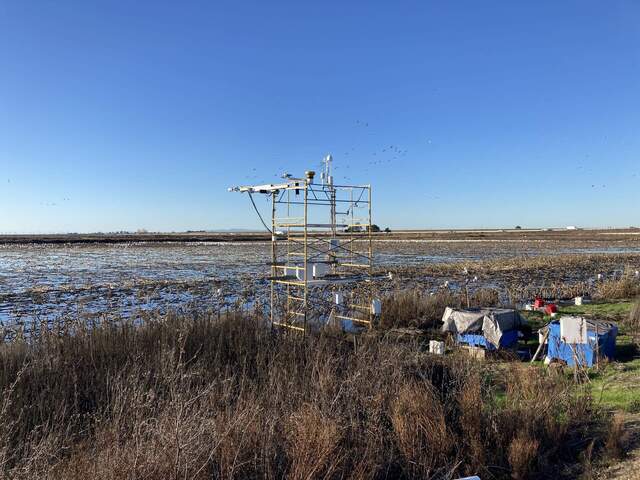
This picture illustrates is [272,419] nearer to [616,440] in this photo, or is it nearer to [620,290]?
[616,440]

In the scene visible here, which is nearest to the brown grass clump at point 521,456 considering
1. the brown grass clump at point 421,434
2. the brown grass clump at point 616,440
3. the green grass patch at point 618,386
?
the brown grass clump at point 421,434

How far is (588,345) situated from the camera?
9.37 metres

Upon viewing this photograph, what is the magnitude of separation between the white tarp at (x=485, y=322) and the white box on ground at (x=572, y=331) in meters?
1.53

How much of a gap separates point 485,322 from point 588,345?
2.01m

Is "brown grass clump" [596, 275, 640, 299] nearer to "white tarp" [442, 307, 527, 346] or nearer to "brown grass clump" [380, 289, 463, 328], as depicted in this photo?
"brown grass clump" [380, 289, 463, 328]

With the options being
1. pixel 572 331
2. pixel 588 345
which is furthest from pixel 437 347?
pixel 588 345

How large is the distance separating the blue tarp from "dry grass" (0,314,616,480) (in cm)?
217

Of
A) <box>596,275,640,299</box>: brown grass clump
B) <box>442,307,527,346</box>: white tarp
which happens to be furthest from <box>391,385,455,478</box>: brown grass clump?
<box>596,275,640,299</box>: brown grass clump

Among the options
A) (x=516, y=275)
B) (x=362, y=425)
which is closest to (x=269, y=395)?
(x=362, y=425)

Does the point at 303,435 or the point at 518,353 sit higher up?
the point at 303,435

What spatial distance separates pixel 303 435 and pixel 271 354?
326 cm

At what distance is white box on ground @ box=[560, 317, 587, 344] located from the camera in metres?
8.95

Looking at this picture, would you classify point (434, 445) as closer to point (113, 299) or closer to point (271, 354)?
point (271, 354)

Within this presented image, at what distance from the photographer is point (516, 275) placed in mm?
27094
